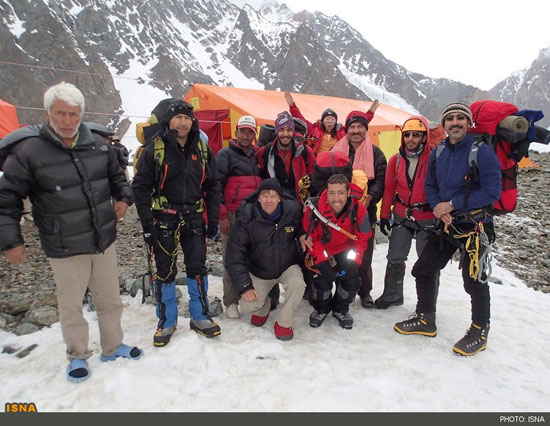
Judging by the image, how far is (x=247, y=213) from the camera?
4.17 metres

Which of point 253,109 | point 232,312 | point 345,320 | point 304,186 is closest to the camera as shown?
point 345,320

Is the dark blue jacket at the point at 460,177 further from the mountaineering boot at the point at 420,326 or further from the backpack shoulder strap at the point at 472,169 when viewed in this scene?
the mountaineering boot at the point at 420,326

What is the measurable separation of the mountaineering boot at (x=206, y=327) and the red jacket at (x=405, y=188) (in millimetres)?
2634

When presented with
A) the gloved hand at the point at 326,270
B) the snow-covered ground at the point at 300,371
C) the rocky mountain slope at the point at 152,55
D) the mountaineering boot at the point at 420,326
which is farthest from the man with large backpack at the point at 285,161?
the rocky mountain slope at the point at 152,55

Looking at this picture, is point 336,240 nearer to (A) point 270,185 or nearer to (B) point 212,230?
(A) point 270,185

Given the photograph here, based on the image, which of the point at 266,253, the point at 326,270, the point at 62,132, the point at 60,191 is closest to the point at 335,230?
the point at 326,270

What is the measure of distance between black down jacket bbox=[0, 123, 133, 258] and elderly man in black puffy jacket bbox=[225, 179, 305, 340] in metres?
1.46

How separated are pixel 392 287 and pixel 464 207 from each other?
1.76 metres

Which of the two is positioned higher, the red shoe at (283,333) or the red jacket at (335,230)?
the red jacket at (335,230)

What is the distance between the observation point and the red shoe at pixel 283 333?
4.04 metres

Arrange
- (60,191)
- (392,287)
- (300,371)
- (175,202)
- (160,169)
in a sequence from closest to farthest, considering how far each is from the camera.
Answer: (60,191), (300,371), (160,169), (175,202), (392,287)

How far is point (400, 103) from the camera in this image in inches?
7111

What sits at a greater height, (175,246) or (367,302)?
(175,246)

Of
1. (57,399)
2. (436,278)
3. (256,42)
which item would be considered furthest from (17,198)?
(256,42)
